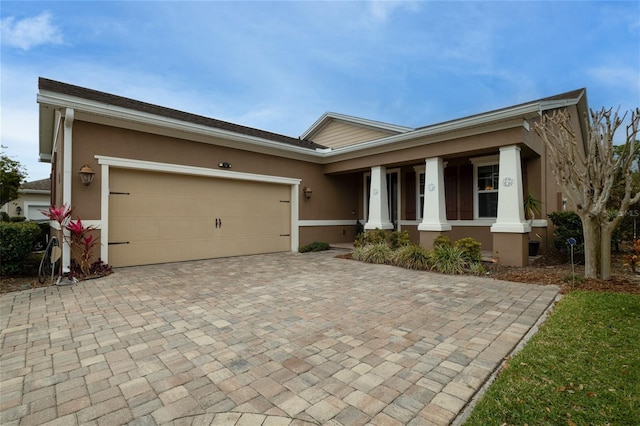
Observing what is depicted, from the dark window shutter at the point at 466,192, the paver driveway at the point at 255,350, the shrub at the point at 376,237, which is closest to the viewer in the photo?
the paver driveway at the point at 255,350

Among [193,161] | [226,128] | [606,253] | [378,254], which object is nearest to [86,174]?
[193,161]

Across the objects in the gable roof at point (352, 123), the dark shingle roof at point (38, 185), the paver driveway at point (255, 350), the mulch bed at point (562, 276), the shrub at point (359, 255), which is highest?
the gable roof at point (352, 123)

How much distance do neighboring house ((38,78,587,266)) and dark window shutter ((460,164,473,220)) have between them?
3 centimetres

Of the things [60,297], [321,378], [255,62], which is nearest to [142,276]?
[60,297]

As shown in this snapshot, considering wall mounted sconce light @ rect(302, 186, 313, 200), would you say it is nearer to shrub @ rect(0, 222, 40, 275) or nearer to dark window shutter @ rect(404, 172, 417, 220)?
dark window shutter @ rect(404, 172, 417, 220)

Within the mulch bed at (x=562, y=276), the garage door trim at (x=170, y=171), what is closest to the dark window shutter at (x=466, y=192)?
the mulch bed at (x=562, y=276)

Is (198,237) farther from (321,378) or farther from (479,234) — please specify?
(479,234)

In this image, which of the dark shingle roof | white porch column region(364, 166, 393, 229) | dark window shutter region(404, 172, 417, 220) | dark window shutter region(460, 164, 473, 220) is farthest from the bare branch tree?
the dark shingle roof

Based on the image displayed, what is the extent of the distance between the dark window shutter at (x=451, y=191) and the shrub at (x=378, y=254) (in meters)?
3.12

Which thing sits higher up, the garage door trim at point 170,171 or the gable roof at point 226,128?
the gable roof at point 226,128

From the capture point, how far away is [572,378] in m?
2.41

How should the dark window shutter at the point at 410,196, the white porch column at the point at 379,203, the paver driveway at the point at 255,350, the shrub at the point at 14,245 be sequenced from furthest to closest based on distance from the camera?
the dark window shutter at the point at 410,196, the white porch column at the point at 379,203, the shrub at the point at 14,245, the paver driveway at the point at 255,350

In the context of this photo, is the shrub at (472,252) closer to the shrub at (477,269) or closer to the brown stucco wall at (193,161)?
the shrub at (477,269)

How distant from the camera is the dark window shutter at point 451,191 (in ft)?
32.8
